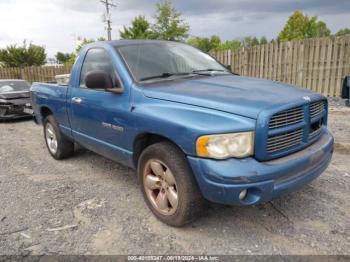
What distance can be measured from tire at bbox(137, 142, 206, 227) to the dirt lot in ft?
0.60

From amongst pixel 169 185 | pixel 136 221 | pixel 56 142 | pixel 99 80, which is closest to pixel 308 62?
pixel 56 142

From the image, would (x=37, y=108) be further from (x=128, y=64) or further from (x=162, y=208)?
(x=162, y=208)

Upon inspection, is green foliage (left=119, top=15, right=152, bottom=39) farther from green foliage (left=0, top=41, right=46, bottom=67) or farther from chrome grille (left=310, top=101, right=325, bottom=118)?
chrome grille (left=310, top=101, right=325, bottom=118)

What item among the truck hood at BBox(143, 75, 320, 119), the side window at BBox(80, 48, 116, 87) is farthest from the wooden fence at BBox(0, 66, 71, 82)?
the truck hood at BBox(143, 75, 320, 119)

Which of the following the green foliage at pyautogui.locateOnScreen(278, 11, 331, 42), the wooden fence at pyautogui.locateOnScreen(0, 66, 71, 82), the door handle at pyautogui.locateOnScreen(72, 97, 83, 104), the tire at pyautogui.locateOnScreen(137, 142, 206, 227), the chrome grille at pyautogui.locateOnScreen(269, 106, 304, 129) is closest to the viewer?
the chrome grille at pyautogui.locateOnScreen(269, 106, 304, 129)

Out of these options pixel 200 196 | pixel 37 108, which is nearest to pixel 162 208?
pixel 200 196

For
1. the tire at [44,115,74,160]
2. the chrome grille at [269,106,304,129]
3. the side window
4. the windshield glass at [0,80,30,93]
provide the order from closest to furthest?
the chrome grille at [269,106,304,129], the side window, the tire at [44,115,74,160], the windshield glass at [0,80,30,93]

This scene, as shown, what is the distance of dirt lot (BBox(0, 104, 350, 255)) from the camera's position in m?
2.56

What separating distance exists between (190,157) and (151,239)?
0.89 m

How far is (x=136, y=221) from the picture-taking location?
118 inches

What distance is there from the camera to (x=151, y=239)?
2684 mm

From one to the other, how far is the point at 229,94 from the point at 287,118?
54 centimetres

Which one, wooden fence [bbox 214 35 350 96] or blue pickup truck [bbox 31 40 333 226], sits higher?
wooden fence [bbox 214 35 350 96]

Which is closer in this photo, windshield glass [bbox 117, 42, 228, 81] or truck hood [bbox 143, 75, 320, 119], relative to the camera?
truck hood [bbox 143, 75, 320, 119]
